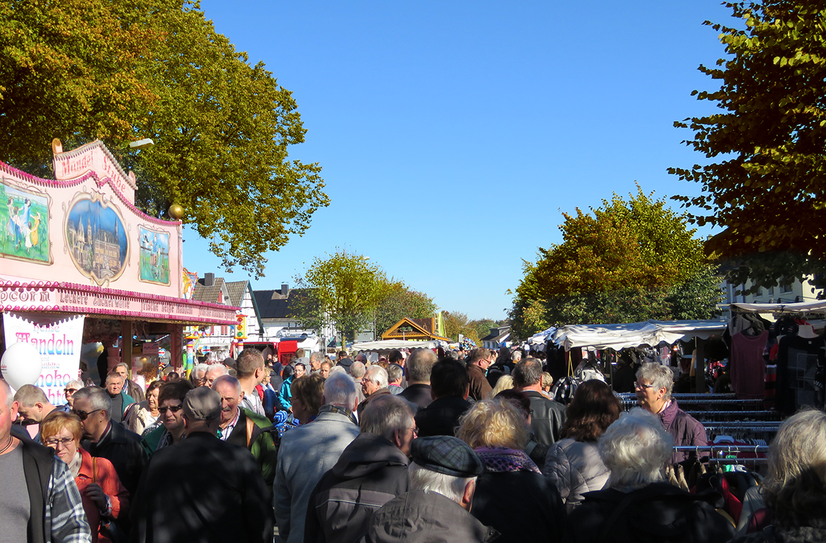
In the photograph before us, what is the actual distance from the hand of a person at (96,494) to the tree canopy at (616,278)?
1303 inches

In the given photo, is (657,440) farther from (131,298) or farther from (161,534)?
(131,298)

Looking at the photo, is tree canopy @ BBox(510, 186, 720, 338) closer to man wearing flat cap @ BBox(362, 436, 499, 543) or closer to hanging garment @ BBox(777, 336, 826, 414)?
hanging garment @ BBox(777, 336, 826, 414)

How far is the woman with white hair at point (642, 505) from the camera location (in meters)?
2.76

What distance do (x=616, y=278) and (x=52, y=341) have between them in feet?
93.1

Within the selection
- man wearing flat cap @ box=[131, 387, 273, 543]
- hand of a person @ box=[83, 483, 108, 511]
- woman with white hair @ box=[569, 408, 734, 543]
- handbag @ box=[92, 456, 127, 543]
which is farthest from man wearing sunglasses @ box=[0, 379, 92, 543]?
woman with white hair @ box=[569, 408, 734, 543]

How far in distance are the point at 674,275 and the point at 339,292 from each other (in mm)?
25522

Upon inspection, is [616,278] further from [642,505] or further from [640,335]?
[642,505]

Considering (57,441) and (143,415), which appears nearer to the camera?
(57,441)

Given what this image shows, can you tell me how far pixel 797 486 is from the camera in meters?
2.26

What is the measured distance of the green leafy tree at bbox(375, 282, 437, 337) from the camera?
271 feet

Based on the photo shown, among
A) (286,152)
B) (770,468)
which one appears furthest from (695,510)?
(286,152)

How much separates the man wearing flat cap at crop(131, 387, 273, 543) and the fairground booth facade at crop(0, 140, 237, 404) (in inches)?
232

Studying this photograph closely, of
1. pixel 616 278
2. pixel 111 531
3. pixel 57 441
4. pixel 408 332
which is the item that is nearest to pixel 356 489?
pixel 111 531

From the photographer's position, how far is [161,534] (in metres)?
3.57
